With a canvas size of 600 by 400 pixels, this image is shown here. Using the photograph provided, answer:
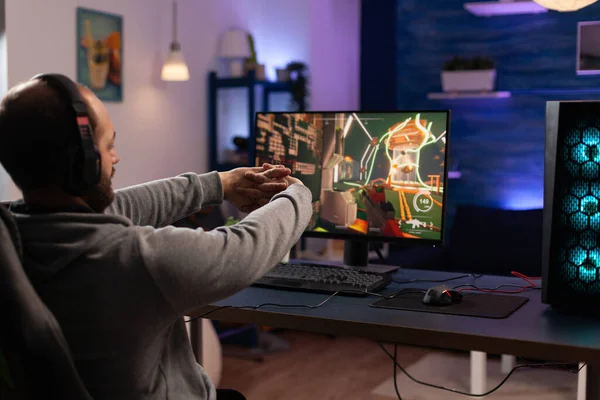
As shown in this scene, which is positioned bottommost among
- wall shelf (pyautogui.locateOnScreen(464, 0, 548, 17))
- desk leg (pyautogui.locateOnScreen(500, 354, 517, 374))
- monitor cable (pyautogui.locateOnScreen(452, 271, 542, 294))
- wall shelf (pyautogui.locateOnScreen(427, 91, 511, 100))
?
desk leg (pyautogui.locateOnScreen(500, 354, 517, 374))

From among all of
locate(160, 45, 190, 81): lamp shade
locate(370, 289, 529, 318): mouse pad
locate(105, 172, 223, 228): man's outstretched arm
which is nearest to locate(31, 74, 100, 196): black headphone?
locate(105, 172, 223, 228): man's outstretched arm

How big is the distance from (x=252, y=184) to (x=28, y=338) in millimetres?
768

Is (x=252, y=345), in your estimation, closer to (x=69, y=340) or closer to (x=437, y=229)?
(x=437, y=229)

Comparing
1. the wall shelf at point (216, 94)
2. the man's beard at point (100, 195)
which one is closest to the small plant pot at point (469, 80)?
the wall shelf at point (216, 94)

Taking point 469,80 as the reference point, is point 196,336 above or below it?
below

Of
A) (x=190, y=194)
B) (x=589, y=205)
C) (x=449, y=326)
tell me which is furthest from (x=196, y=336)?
(x=589, y=205)

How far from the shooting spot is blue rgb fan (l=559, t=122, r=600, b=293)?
5.11 ft

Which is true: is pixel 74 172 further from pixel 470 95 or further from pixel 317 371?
pixel 470 95

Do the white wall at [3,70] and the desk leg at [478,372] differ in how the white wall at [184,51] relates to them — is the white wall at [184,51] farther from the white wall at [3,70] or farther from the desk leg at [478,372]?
the desk leg at [478,372]

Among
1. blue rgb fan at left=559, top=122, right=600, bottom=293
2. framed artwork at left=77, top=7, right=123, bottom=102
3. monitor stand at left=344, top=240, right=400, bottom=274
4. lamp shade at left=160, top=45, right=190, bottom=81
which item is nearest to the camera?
blue rgb fan at left=559, top=122, right=600, bottom=293

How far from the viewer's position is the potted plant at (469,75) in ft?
15.3

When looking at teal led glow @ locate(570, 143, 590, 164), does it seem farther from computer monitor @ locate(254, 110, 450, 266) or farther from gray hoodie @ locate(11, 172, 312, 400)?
gray hoodie @ locate(11, 172, 312, 400)

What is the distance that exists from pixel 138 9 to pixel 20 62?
95 centimetres

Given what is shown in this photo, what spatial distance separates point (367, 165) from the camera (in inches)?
85.0
